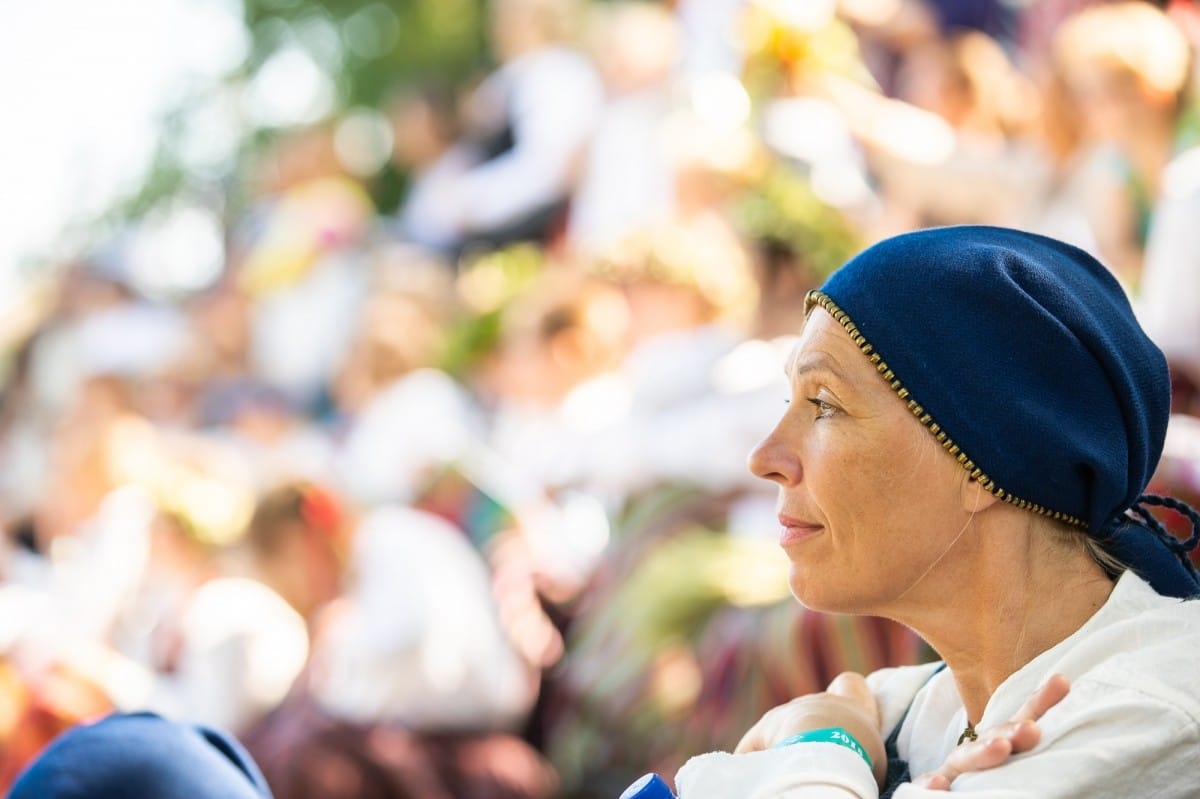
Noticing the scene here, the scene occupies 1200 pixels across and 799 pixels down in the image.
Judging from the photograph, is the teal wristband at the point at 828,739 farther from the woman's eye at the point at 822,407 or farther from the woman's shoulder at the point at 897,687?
the woman's eye at the point at 822,407

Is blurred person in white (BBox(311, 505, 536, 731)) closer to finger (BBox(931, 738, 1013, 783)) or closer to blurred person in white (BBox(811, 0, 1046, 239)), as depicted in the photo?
blurred person in white (BBox(811, 0, 1046, 239))

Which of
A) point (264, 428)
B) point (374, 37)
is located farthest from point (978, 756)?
point (374, 37)

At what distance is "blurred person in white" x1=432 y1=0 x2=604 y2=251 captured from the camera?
730cm

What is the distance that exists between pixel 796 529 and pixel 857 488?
0.38 ft

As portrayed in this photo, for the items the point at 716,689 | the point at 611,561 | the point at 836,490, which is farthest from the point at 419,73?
the point at 836,490

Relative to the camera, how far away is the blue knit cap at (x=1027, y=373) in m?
1.87

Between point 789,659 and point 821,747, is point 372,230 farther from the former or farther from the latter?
point 821,747

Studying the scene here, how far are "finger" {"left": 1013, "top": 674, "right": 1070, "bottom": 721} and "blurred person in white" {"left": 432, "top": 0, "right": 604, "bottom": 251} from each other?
18.6 ft

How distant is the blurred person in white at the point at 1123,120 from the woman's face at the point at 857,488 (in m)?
2.29

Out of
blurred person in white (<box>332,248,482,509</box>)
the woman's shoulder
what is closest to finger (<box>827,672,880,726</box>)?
the woman's shoulder

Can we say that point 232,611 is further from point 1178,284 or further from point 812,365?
point 812,365

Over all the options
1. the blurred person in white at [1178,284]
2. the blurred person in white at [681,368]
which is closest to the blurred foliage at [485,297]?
the blurred person in white at [681,368]

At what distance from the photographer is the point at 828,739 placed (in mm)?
1895

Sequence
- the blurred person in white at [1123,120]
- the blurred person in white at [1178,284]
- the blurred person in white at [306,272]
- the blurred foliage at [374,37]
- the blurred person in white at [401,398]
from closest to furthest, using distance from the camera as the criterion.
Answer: the blurred person in white at [1178,284]
the blurred person in white at [1123,120]
the blurred person in white at [401,398]
the blurred person in white at [306,272]
the blurred foliage at [374,37]
